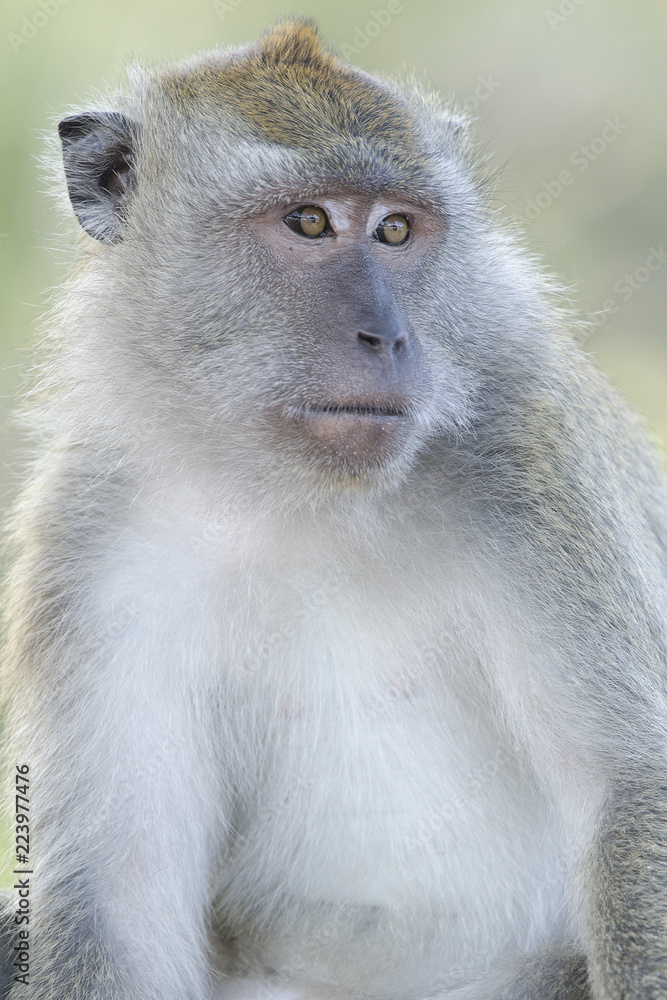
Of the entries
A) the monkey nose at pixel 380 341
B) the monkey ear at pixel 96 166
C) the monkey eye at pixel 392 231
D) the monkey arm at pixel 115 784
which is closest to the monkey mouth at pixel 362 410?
the monkey nose at pixel 380 341

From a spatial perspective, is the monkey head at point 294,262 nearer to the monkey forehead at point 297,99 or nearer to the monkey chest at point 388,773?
the monkey forehead at point 297,99

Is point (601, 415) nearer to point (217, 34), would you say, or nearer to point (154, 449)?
point (154, 449)

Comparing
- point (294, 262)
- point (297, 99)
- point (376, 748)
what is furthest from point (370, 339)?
point (376, 748)

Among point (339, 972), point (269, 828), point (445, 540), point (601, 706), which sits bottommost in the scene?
point (339, 972)

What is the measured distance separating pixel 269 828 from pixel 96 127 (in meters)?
2.18

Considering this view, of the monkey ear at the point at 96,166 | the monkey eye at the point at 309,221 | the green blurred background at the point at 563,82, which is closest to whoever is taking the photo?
the monkey eye at the point at 309,221

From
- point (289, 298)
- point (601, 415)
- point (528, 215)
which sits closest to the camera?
point (289, 298)

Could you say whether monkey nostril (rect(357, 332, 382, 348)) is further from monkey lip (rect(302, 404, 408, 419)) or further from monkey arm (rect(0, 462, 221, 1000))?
monkey arm (rect(0, 462, 221, 1000))

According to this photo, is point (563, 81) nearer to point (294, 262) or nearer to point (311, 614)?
point (294, 262)

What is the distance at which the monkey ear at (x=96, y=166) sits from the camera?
372cm

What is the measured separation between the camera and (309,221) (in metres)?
3.47

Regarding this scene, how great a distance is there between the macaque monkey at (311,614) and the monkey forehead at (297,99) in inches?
0.7

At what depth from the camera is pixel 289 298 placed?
3.31 m

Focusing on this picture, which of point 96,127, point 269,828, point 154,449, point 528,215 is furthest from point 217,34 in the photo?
point 269,828
